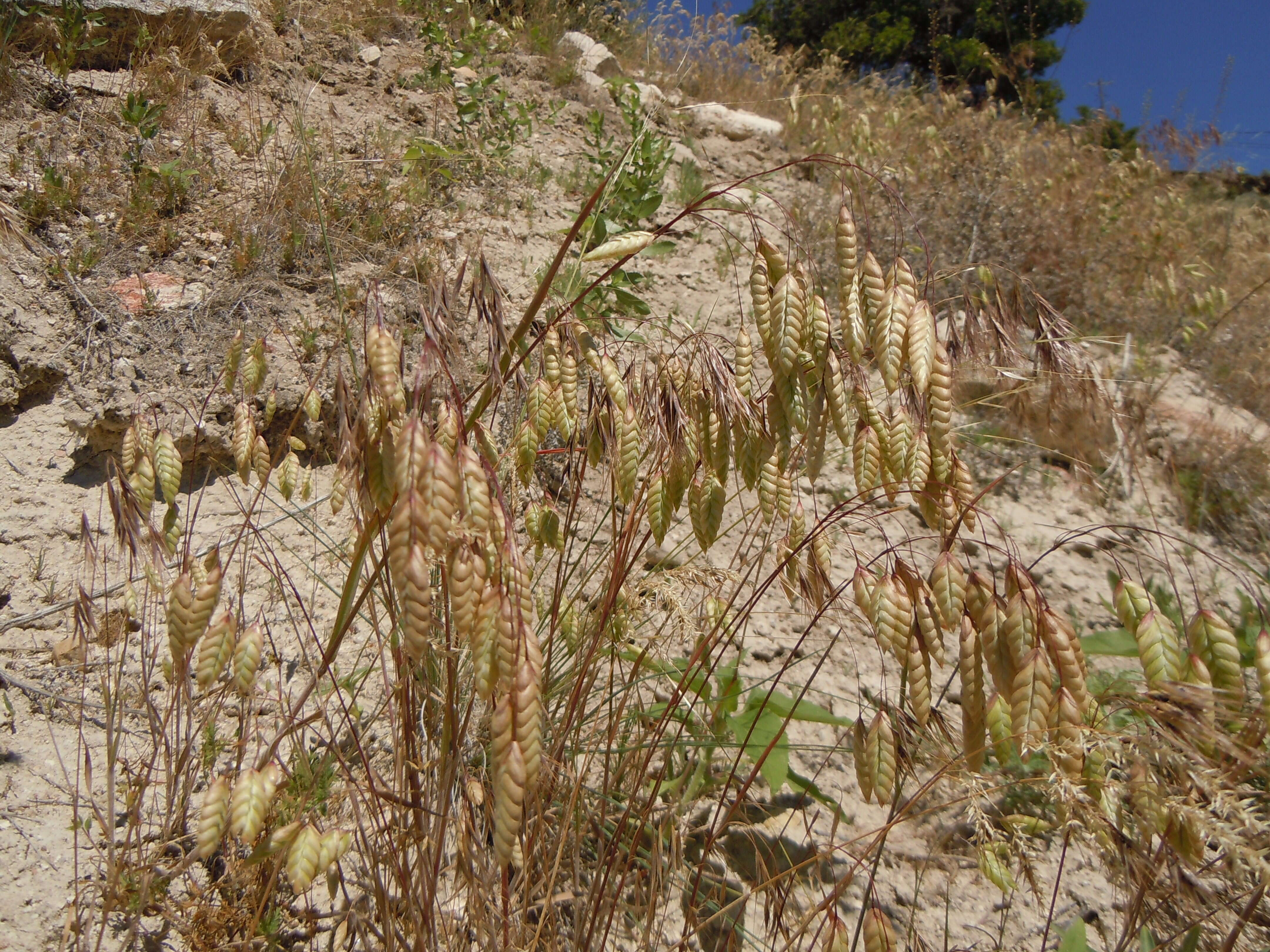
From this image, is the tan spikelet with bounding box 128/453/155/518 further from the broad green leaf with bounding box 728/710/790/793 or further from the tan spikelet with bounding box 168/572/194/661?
the broad green leaf with bounding box 728/710/790/793

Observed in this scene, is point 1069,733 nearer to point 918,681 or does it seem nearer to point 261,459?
point 918,681

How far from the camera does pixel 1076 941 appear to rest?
56.9 inches

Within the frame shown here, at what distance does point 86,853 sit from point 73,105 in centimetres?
359

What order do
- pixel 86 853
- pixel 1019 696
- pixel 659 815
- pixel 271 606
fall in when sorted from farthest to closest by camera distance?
1. pixel 271 606
2. pixel 659 815
3. pixel 86 853
4. pixel 1019 696

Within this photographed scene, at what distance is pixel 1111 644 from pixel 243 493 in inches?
116

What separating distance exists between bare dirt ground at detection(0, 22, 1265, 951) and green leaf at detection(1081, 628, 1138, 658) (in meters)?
0.27

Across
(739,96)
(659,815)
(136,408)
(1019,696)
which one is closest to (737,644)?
(659,815)

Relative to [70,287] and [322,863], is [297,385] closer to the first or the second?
[70,287]

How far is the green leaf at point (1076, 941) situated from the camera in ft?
4.69

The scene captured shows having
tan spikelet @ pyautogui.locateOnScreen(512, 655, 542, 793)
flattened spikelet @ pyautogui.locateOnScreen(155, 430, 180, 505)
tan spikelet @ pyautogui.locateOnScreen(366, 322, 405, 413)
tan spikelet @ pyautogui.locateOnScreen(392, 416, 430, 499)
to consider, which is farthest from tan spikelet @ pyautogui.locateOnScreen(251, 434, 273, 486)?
tan spikelet @ pyautogui.locateOnScreen(512, 655, 542, 793)

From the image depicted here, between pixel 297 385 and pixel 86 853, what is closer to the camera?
pixel 86 853

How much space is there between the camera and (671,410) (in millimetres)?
1344

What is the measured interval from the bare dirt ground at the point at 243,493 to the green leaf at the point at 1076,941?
158 mm

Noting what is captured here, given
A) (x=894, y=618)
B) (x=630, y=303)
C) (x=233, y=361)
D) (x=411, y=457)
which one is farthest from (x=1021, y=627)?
(x=630, y=303)
